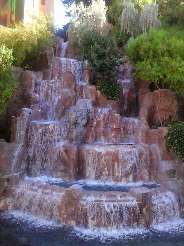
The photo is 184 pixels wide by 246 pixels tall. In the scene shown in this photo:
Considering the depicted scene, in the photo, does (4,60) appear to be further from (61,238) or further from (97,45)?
(61,238)

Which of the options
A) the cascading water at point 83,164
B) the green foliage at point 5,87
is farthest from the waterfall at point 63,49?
the green foliage at point 5,87

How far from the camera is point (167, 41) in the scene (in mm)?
21172

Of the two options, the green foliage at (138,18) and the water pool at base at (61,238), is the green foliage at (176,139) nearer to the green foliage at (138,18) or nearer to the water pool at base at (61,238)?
the water pool at base at (61,238)

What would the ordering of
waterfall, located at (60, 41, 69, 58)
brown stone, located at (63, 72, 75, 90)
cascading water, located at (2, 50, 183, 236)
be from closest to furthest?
cascading water, located at (2, 50, 183, 236) → brown stone, located at (63, 72, 75, 90) → waterfall, located at (60, 41, 69, 58)

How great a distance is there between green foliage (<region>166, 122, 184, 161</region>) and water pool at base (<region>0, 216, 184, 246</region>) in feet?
14.9

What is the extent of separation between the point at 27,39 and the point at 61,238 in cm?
1277

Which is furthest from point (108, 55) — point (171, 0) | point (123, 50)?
point (171, 0)

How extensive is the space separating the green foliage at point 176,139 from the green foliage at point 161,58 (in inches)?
118

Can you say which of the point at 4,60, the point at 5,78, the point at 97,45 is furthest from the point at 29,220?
the point at 97,45

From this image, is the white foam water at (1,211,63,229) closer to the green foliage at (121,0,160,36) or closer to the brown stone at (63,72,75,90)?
the brown stone at (63,72,75,90)

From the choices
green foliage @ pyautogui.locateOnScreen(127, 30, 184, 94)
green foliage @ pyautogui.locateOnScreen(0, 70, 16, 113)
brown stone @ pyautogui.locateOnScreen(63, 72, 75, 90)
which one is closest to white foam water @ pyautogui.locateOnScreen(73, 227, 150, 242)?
green foliage @ pyautogui.locateOnScreen(0, 70, 16, 113)

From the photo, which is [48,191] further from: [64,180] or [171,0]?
[171,0]

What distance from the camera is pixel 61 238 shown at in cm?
1371

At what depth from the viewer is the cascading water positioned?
1495 centimetres
